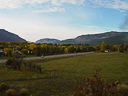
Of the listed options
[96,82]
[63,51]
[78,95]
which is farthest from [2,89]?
[63,51]

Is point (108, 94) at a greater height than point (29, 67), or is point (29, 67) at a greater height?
point (108, 94)

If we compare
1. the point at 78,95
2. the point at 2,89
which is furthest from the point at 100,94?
the point at 2,89

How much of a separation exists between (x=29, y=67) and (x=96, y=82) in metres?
30.6

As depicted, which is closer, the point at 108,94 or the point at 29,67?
the point at 108,94

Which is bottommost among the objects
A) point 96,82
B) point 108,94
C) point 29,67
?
point 29,67

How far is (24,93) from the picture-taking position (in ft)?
39.4

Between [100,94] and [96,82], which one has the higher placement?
[96,82]

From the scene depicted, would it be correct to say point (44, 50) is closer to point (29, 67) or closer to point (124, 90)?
point (29, 67)

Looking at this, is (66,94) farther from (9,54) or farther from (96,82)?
(9,54)

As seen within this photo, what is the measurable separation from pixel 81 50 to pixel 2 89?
125 m

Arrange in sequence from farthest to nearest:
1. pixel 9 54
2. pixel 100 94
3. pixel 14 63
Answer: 1. pixel 9 54
2. pixel 14 63
3. pixel 100 94

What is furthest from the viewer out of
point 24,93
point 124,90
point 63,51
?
point 63,51

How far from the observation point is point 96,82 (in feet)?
20.9

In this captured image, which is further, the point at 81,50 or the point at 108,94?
the point at 81,50
